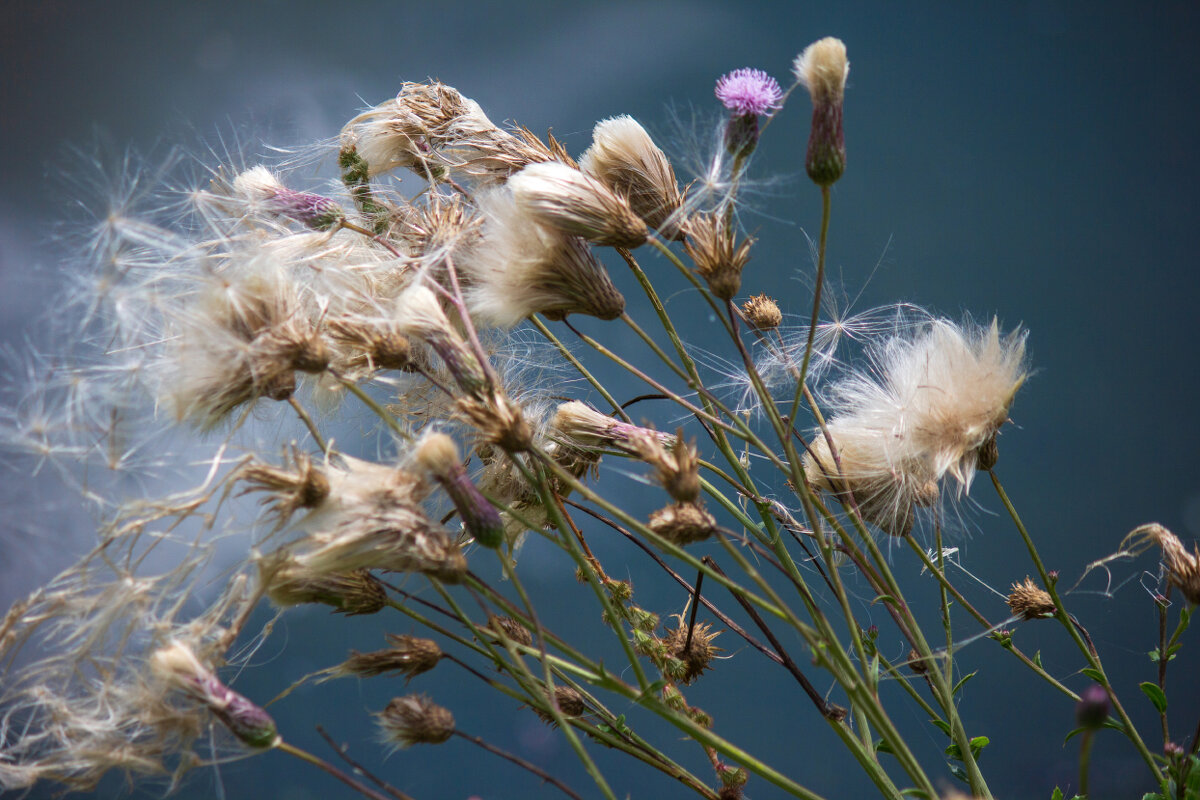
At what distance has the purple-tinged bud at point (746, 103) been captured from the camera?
1.90 ft

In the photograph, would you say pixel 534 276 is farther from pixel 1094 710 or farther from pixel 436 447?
pixel 1094 710

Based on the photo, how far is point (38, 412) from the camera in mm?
563

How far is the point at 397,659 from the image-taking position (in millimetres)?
543

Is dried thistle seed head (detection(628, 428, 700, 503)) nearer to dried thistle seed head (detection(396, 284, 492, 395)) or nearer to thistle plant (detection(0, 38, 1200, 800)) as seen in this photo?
thistle plant (detection(0, 38, 1200, 800))

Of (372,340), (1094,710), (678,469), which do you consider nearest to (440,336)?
(372,340)

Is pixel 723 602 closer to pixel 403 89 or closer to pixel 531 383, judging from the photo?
pixel 531 383

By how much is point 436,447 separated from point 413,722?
0.19m

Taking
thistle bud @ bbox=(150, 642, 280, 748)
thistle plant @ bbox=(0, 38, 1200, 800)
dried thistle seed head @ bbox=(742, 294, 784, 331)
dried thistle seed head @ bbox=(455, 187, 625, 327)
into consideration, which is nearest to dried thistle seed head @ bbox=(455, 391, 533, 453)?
thistle plant @ bbox=(0, 38, 1200, 800)

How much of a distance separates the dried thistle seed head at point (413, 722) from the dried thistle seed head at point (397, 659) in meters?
0.02

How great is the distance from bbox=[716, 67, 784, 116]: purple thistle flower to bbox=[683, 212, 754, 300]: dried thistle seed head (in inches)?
4.1

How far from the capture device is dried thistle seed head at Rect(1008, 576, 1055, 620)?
71 centimetres

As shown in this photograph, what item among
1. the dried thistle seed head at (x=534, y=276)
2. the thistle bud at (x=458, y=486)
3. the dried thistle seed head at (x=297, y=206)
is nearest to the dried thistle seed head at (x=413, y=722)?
the thistle bud at (x=458, y=486)

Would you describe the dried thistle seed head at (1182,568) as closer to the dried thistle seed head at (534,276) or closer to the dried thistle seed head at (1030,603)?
the dried thistle seed head at (1030,603)

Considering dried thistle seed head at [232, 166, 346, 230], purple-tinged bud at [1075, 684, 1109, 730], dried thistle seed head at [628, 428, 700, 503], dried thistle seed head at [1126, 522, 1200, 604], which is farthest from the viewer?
dried thistle seed head at [232, 166, 346, 230]
